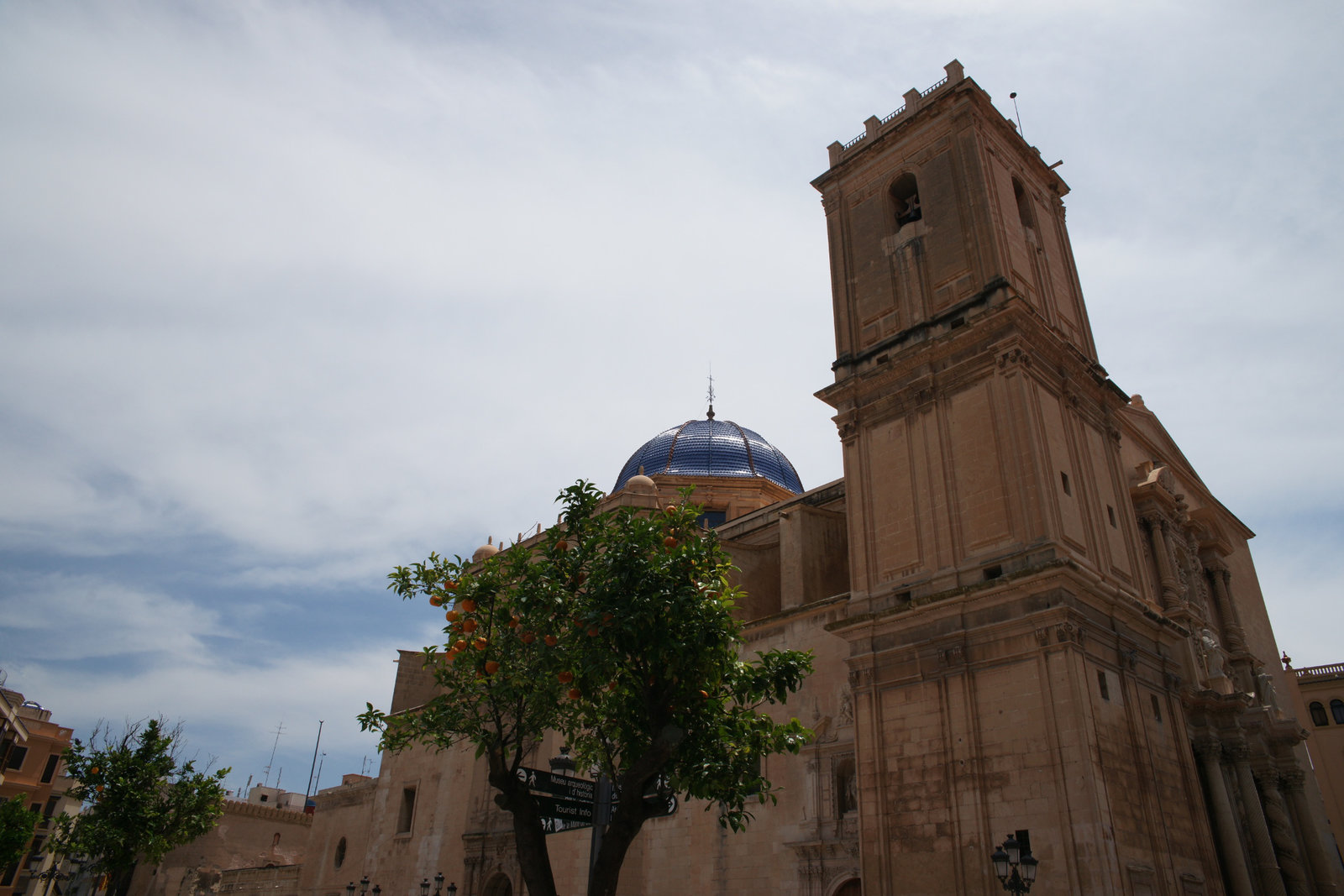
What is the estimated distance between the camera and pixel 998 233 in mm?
20062

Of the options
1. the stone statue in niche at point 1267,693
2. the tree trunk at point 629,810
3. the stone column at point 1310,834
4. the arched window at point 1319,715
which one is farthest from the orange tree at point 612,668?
the arched window at point 1319,715

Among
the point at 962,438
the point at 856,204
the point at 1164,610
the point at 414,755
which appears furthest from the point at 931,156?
the point at 414,755

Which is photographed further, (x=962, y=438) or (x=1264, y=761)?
(x=1264, y=761)

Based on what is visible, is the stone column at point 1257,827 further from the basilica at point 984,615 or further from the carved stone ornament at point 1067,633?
the carved stone ornament at point 1067,633

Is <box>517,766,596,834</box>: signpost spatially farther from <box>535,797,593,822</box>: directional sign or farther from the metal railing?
the metal railing

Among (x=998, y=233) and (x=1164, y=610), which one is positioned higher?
(x=998, y=233)

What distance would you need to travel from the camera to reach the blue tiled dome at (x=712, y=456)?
1438 inches

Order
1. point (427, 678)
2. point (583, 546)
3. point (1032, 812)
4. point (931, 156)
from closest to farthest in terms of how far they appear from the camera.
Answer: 1. point (583, 546)
2. point (1032, 812)
3. point (931, 156)
4. point (427, 678)

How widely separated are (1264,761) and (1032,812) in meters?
9.14

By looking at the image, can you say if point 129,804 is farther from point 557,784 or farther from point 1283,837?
point 1283,837

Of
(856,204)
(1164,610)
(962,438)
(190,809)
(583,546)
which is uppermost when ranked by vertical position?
(856,204)

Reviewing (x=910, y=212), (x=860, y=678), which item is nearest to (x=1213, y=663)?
(x=860, y=678)

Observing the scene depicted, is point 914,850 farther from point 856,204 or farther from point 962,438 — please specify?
point 856,204

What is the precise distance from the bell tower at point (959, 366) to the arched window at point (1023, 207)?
44 millimetres
